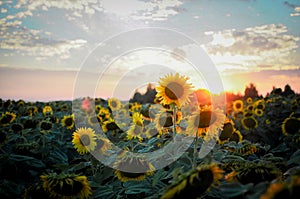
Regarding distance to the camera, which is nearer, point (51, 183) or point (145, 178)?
point (51, 183)

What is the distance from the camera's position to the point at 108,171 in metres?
3.18

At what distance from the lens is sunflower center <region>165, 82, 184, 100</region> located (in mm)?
3146

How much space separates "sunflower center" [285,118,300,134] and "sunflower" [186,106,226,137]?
3.66 m

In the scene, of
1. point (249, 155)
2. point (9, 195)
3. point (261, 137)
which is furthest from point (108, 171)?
point (261, 137)

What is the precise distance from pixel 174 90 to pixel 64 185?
163 cm

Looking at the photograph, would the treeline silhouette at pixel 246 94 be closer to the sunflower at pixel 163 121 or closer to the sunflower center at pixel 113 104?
the sunflower center at pixel 113 104

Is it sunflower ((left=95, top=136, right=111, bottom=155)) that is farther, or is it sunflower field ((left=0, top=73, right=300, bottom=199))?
sunflower ((left=95, top=136, right=111, bottom=155))

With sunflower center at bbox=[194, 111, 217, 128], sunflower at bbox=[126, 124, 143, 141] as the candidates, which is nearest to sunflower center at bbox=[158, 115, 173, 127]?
sunflower at bbox=[126, 124, 143, 141]

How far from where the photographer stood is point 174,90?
10.3ft

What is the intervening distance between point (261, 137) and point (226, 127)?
3580mm

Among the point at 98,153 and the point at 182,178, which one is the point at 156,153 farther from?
the point at 182,178

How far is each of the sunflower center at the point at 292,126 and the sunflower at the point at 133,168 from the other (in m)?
4.10

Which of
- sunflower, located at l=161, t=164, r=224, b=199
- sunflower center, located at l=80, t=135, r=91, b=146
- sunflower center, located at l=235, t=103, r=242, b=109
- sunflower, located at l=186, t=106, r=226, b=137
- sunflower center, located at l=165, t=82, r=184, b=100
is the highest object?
sunflower center, located at l=235, t=103, r=242, b=109

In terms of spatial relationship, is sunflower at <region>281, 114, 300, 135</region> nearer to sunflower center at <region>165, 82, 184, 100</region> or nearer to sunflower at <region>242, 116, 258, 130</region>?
sunflower at <region>242, 116, 258, 130</region>
